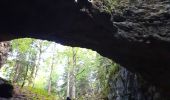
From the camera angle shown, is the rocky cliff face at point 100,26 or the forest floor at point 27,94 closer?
the rocky cliff face at point 100,26

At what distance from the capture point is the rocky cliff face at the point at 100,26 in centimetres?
860

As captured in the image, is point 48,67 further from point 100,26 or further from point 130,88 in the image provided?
point 100,26

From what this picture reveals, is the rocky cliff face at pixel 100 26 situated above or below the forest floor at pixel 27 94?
above

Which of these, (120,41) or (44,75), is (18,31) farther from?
(44,75)

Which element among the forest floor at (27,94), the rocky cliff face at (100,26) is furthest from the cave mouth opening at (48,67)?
the rocky cliff face at (100,26)

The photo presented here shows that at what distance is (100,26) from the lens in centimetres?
911

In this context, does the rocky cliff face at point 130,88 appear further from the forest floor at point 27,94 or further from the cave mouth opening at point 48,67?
the forest floor at point 27,94

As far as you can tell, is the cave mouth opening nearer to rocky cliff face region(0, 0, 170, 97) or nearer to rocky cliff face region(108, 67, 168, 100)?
rocky cliff face region(108, 67, 168, 100)

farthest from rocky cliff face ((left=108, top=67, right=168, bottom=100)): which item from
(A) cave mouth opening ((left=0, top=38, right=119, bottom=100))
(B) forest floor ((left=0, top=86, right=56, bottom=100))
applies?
(B) forest floor ((left=0, top=86, right=56, bottom=100))

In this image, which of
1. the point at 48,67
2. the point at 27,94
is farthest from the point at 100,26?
the point at 48,67

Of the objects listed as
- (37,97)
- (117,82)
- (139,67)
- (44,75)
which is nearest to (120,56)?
(139,67)

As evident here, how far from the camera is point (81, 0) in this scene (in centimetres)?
824

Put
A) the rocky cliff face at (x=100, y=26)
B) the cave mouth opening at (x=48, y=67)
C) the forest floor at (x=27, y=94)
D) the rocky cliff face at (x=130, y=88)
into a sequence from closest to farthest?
1. the rocky cliff face at (x=100, y=26)
2. the rocky cliff face at (x=130, y=88)
3. the forest floor at (x=27, y=94)
4. the cave mouth opening at (x=48, y=67)

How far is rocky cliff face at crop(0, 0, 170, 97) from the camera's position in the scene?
8.60m
